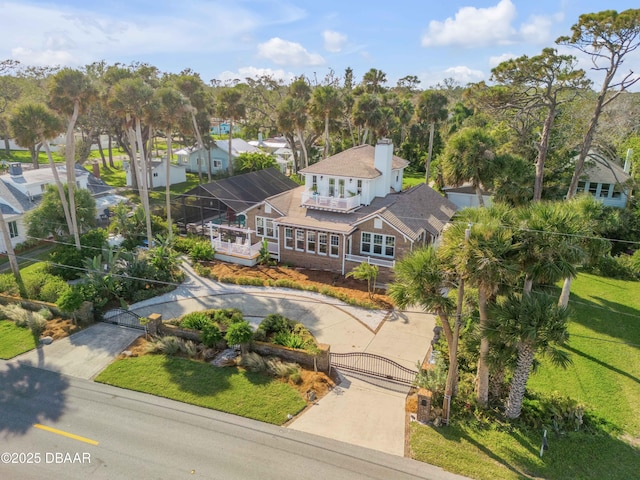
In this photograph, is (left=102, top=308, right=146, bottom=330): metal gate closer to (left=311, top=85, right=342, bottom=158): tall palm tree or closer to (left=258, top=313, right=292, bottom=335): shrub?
(left=258, top=313, right=292, bottom=335): shrub

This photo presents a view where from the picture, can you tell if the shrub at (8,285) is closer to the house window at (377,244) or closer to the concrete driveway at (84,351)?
the concrete driveway at (84,351)

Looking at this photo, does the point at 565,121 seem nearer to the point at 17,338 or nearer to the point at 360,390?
the point at 360,390

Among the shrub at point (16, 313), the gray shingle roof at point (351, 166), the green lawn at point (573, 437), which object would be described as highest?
the gray shingle roof at point (351, 166)

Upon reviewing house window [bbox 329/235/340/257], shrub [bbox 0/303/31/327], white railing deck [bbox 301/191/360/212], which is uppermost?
white railing deck [bbox 301/191/360/212]

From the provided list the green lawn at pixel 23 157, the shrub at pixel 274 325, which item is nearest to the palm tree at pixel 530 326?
the shrub at pixel 274 325

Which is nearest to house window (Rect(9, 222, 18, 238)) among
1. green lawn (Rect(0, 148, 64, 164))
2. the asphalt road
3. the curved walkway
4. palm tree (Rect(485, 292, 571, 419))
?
the curved walkway
